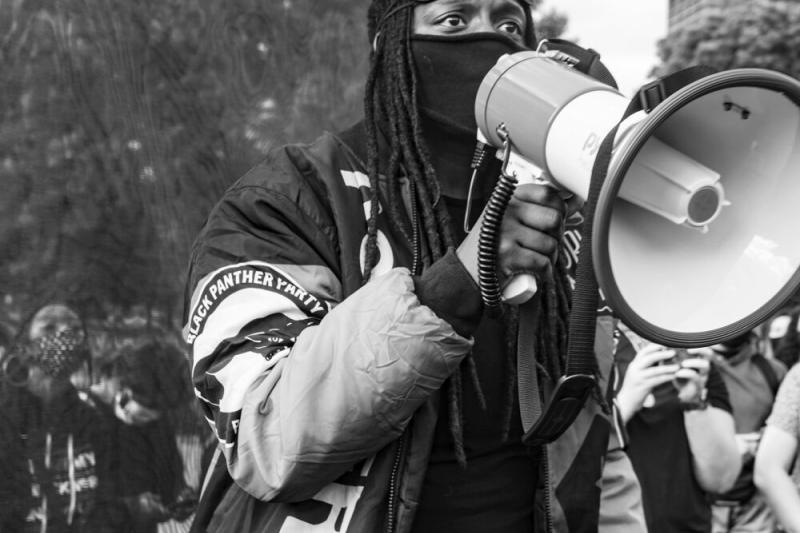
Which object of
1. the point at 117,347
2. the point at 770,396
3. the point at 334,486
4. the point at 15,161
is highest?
the point at 15,161

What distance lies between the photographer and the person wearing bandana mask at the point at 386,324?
136cm

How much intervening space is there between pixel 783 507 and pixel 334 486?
196 centimetres

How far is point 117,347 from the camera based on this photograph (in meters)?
2.11

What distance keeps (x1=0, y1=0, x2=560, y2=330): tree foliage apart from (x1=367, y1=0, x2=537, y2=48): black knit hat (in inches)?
20.4

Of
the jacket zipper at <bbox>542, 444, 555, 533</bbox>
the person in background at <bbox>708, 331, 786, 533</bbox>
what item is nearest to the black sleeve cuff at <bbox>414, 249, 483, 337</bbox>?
the jacket zipper at <bbox>542, 444, 555, 533</bbox>

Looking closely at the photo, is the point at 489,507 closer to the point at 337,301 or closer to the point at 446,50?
the point at 337,301

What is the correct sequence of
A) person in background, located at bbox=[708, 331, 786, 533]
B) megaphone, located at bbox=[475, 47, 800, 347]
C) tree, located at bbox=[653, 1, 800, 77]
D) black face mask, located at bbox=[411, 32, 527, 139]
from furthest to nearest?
tree, located at bbox=[653, 1, 800, 77], person in background, located at bbox=[708, 331, 786, 533], black face mask, located at bbox=[411, 32, 527, 139], megaphone, located at bbox=[475, 47, 800, 347]

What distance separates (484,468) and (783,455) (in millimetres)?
1676

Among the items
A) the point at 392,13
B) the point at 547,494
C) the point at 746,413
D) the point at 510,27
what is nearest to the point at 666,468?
the point at 746,413

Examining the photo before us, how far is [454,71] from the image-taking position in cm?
183

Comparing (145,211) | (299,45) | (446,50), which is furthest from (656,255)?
(299,45)

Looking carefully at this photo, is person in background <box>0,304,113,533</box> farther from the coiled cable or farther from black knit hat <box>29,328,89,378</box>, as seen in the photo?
the coiled cable

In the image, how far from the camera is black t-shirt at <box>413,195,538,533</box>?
5.25ft

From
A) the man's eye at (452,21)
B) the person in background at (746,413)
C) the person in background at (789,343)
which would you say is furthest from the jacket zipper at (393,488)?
the person in background at (789,343)
